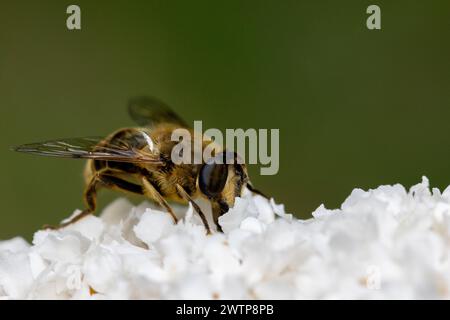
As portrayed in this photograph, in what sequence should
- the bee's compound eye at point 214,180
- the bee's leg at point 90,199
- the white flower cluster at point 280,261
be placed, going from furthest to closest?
the bee's leg at point 90,199 → the bee's compound eye at point 214,180 → the white flower cluster at point 280,261

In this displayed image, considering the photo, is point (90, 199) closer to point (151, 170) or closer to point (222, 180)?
point (151, 170)

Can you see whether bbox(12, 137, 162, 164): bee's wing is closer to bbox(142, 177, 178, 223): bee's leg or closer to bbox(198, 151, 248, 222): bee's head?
bbox(142, 177, 178, 223): bee's leg

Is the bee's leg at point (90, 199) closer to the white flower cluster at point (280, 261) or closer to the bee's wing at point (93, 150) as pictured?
the bee's wing at point (93, 150)

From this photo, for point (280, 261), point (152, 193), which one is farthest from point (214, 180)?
point (280, 261)

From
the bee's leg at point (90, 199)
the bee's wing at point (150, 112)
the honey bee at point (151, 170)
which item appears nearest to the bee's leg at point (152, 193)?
the honey bee at point (151, 170)

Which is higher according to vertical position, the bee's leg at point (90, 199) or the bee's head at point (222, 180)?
the bee's head at point (222, 180)

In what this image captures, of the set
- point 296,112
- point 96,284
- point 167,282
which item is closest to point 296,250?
point 167,282
